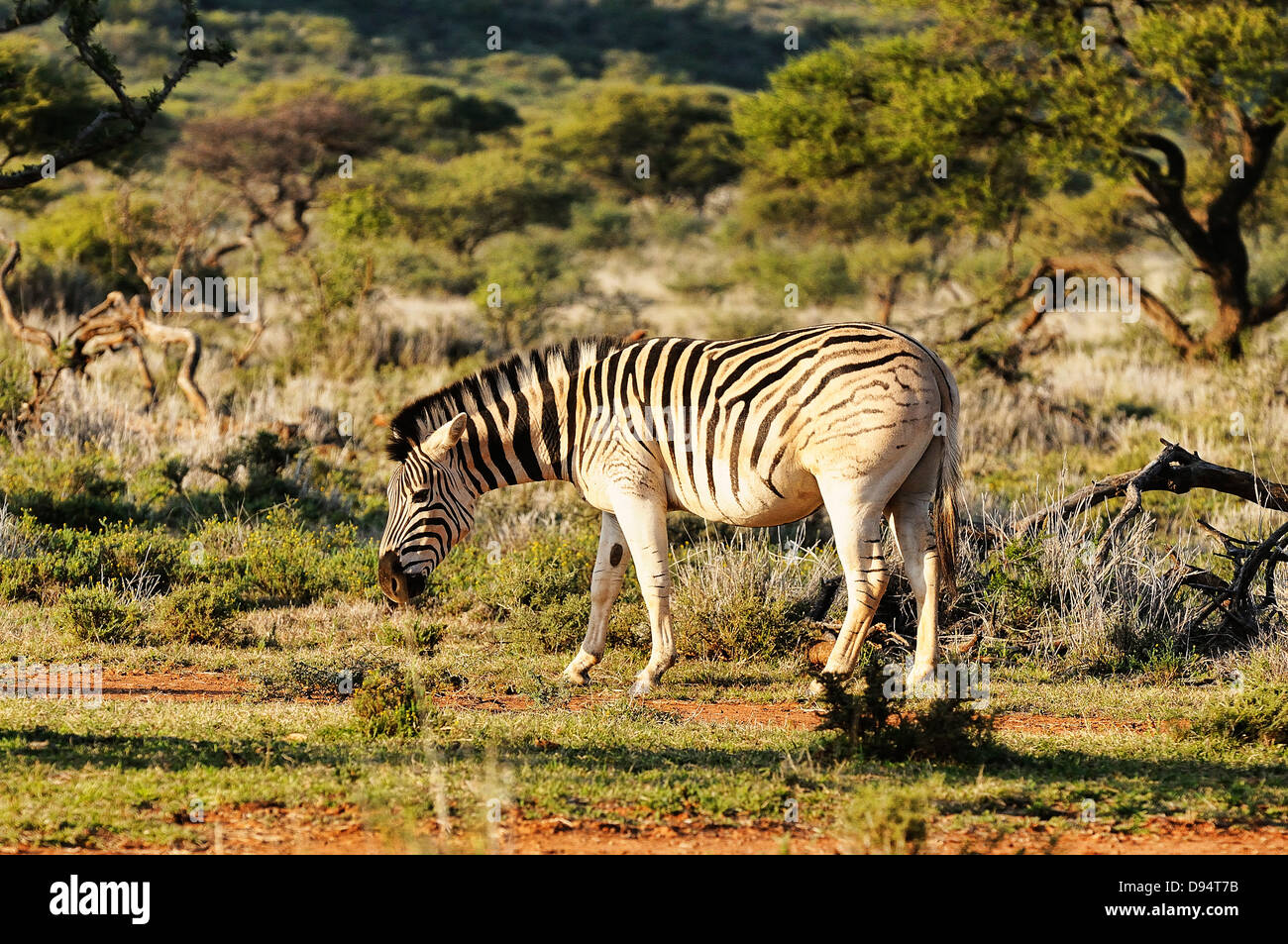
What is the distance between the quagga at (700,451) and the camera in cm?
722

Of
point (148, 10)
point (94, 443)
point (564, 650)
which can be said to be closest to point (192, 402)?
point (94, 443)

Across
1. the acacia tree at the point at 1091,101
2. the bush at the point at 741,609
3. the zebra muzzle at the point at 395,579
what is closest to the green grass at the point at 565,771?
the zebra muzzle at the point at 395,579

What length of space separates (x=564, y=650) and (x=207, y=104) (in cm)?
4761

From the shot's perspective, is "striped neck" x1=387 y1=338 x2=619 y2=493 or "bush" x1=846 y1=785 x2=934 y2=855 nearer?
"bush" x1=846 y1=785 x2=934 y2=855

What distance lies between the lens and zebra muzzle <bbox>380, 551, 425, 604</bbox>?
7664 millimetres

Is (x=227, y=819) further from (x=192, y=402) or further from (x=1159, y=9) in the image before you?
(x=1159, y=9)

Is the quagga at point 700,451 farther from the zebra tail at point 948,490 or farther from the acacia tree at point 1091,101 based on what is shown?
the acacia tree at point 1091,101

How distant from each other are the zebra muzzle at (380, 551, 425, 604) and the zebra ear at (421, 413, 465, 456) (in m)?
0.61

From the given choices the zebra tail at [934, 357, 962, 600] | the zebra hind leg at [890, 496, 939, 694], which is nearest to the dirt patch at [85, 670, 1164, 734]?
the zebra hind leg at [890, 496, 939, 694]

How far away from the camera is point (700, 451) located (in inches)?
297

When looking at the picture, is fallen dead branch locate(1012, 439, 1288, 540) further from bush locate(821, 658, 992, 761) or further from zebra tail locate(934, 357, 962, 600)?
bush locate(821, 658, 992, 761)

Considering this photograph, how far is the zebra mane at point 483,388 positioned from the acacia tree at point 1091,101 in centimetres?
1194

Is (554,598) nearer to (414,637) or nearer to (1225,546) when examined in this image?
(414,637)

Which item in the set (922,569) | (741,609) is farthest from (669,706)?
(922,569)
